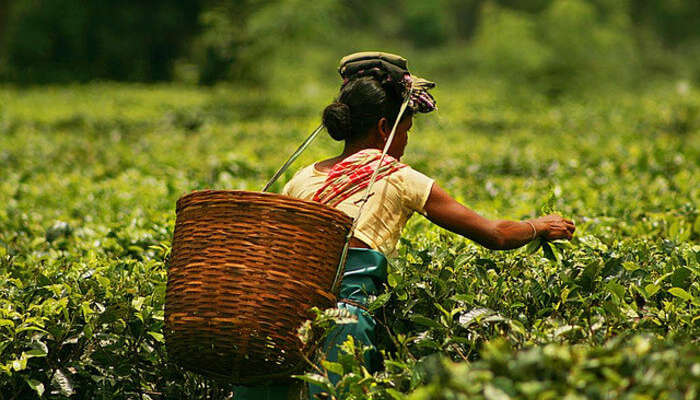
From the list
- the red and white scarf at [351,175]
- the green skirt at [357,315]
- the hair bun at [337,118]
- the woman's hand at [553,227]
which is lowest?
the green skirt at [357,315]

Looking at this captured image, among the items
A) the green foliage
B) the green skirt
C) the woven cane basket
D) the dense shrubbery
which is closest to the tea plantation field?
the green skirt

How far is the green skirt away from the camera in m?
2.33

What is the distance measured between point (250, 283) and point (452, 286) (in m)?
0.74

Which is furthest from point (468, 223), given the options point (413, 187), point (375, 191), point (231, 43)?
point (231, 43)

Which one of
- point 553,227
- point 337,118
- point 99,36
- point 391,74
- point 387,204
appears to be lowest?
point 553,227

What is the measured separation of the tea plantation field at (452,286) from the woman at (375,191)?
11cm

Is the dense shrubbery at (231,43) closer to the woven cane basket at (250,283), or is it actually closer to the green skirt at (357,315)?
the green skirt at (357,315)

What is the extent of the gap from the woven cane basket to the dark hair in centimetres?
54

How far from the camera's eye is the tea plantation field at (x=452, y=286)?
5.15 feet

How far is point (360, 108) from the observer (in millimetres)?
2643

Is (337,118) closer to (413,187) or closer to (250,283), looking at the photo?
(413,187)

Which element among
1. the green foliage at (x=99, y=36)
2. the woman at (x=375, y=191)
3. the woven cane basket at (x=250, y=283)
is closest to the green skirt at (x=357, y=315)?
the woman at (x=375, y=191)

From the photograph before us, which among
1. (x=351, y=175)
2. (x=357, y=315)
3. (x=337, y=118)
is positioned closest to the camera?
(x=357, y=315)

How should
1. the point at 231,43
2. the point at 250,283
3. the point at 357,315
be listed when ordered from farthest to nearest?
the point at 231,43 < the point at 357,315 < the point at 250,283
